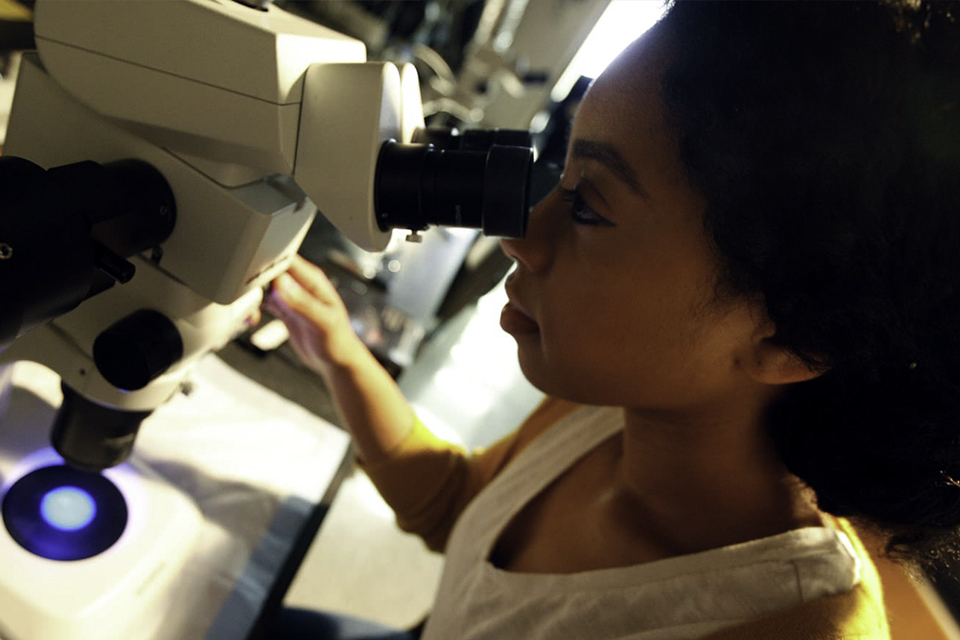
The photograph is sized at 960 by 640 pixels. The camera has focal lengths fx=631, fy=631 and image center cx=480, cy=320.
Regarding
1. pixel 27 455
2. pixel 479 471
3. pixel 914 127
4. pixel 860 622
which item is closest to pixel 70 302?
pixel 27 455

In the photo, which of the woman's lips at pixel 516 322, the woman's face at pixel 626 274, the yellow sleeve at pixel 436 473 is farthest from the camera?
the yellow sleeve at pixel 436 473

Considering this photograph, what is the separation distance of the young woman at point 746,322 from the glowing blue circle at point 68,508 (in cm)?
34

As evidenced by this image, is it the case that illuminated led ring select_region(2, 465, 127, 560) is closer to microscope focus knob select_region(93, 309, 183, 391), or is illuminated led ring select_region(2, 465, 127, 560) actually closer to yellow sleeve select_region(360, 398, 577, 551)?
microscope focus knob select_region(93, 309, 183, 391)

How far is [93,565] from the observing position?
647 millimetres

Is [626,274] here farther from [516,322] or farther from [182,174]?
[182,174]

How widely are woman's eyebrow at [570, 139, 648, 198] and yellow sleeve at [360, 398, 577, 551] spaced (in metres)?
0.55

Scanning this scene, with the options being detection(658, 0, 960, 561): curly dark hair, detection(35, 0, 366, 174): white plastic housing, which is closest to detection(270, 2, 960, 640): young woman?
detection(658, 0, 960, 561): curly dark hair

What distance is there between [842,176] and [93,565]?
0.79 metres

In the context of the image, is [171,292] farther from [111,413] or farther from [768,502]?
[768,502]

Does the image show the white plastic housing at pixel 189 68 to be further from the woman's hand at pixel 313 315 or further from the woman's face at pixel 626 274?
the woman's hand at pixel 313 315

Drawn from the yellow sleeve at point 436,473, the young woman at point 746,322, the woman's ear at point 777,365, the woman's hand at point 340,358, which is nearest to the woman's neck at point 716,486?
the young woman at point 746,322

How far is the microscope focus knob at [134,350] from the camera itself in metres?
0.51

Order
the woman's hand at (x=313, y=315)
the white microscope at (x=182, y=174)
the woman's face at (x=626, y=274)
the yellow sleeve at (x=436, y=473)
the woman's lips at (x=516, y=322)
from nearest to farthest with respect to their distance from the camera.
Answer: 1. the white microscope at (x=182, y=174)
2. the woman's face at (x=626, y=274)
3. the woman's lips at (x=516, y=322)
4. the woman's hand at (x=313, y=315)
5. the yellow sleeve at (x=436, y=473)

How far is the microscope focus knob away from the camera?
0.51 m
